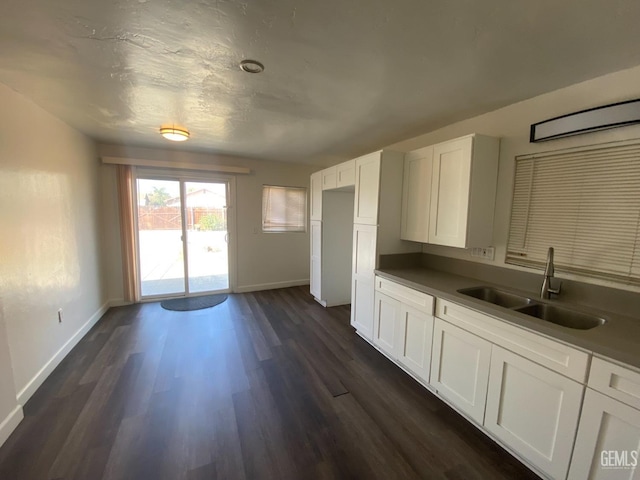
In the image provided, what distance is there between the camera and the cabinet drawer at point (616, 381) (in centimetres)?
110

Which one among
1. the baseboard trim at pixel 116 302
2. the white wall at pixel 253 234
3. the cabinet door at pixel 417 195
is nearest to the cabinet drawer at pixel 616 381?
the cabinet door at pixel 417 195

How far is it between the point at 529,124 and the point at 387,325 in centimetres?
211

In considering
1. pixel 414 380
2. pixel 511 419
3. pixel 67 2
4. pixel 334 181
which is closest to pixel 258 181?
pixel 334 181

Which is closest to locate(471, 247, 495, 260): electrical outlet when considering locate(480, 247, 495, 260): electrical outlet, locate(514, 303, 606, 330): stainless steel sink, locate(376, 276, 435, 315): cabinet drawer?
locate(480, 247, 495, 260): electrical outlet

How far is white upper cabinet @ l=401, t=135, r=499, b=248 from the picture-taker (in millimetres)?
2092

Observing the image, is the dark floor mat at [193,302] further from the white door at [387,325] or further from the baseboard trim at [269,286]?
the white door at [387,325]

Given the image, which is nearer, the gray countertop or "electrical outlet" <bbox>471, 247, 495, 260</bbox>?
the gray countertop

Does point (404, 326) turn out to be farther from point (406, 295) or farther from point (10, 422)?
point (10, 422)

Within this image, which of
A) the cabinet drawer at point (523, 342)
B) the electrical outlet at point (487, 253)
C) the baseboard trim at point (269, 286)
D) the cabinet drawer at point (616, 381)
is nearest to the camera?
the cabinet drawer at point (616, 381)

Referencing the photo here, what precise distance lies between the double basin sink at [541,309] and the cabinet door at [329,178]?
83.7 inches

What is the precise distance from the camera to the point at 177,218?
4145mm

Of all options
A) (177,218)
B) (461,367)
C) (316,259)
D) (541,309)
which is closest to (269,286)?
(316,259)

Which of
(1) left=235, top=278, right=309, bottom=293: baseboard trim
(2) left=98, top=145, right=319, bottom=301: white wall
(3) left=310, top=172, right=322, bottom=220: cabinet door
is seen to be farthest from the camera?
(1) left=235, top=278, right=309, bottom=293: baseboard trim

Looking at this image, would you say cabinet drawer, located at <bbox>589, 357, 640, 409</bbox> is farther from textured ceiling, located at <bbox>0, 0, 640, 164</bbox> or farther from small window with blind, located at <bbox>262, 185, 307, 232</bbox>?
small window with blind, located at <bbox>262, 185, 307, 232</bbox>
